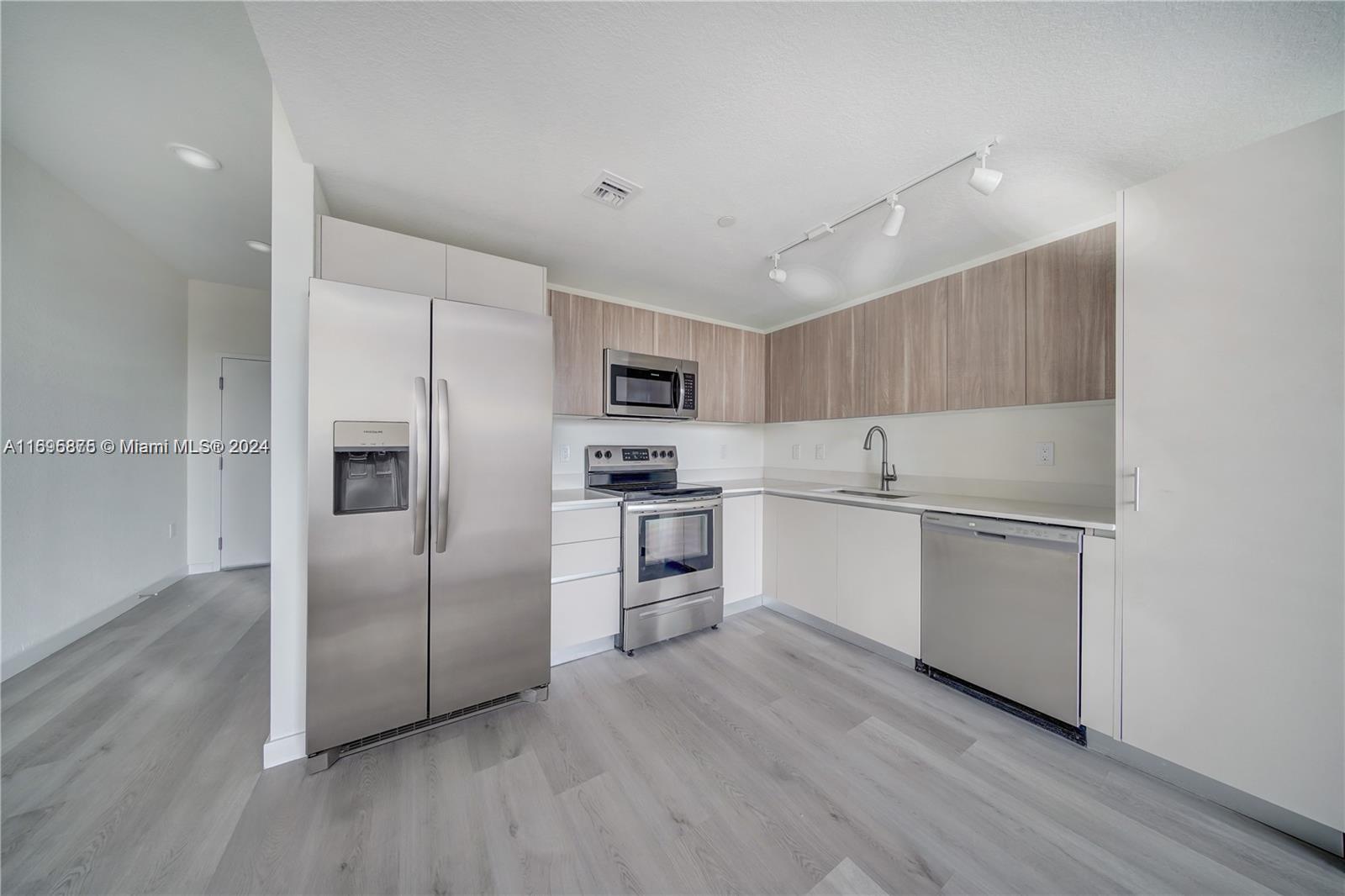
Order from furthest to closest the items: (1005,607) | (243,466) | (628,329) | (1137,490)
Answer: (243,466)
(628,329)
(1005,607)
(1137,490)

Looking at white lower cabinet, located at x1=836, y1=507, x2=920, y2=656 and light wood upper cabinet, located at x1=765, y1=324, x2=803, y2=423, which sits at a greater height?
light wood upper cabinet, located at x1=765, y1=324, x2=803, y2=423

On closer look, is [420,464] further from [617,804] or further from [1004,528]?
[1004,528]

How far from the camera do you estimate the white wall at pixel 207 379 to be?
12.5 ft

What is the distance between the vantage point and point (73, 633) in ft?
8.50

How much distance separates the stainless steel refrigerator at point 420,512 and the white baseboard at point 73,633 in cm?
207

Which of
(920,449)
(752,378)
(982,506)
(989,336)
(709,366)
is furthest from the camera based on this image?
(752,378)

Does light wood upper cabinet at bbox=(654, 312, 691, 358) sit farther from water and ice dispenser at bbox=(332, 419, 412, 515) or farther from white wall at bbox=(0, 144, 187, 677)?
white wall at bbox=(0, 144, 187, 677)

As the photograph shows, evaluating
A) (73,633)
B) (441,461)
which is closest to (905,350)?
(441,461)

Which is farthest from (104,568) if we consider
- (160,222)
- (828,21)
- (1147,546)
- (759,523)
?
(1147,546)

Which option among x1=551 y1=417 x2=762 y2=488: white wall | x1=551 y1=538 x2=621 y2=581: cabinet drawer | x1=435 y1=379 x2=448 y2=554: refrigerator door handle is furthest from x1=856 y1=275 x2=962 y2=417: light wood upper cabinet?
x1=435 y1=379 x2=448 y2=554: refrigerator door handle

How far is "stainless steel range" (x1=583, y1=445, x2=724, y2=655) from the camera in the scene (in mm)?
2625

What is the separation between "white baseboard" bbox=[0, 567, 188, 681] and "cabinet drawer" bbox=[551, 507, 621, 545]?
2.76m

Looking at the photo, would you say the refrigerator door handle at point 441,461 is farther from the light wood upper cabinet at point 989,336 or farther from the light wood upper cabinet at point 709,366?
the light wood upper cabinet at point 989,336

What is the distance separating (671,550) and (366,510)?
1.68 metres
